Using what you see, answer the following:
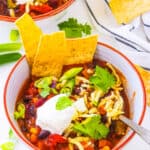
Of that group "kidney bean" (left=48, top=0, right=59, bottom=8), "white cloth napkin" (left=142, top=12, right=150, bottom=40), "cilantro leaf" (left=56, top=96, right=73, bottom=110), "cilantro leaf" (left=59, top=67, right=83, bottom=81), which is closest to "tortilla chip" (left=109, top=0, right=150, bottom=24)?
"white cloth napkin" (left=142, top=12, right=150, bottom=40)

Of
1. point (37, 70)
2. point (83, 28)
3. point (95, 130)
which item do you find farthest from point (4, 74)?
point (95, 130)

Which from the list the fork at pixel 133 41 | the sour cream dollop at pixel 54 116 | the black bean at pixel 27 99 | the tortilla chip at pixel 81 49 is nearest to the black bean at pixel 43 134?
the sour cream dollop at pixel 54 116

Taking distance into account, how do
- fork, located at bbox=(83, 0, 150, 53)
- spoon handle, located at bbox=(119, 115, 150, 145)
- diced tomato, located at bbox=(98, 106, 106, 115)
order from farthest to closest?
fork, located at bbox=(83, 0, 150, 53) → diced tomato, located at bbox=(98, 106, 106, 115) → spoon handle, located at bbox=(119, 115, 150, 145)

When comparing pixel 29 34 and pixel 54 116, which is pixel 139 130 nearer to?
pixel 54 116

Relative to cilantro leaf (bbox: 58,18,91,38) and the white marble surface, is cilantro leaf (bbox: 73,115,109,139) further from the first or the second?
cilantro leaf (bbox: 58,18,91,38)

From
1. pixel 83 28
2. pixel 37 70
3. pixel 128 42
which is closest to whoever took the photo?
pixel 37 70

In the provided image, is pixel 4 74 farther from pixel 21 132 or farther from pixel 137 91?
pixel 137 91

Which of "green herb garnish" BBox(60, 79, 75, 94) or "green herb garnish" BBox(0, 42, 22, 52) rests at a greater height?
"green herb garnish" BBox(0, 42, 22, 52)
